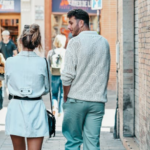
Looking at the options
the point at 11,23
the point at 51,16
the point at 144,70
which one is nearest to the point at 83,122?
the point at 144,70

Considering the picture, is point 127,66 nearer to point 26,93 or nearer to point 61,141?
point 61,141

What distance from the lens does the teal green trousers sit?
5.96 m

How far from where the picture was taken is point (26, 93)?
5.79 metres

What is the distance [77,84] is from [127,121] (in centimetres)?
325

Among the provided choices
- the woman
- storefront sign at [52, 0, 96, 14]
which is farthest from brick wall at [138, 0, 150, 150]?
storefront sign at [52, 0, 96, 14]

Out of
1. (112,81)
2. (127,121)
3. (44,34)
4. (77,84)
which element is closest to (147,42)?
(77,84)

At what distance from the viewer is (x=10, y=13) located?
21.5 m

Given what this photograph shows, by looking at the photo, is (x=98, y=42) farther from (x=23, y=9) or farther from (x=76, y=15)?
(x=23, y=9)

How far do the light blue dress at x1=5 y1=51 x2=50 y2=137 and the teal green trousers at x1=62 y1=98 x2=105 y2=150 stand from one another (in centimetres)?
29

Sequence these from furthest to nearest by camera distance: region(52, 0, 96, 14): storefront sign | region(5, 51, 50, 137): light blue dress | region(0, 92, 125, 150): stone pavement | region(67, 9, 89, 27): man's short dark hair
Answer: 1. region(52, 0, 96, 14): storefront sign
2. region(0, 92, 125, 150): stone pavement
3. region(67, 9, 89, 27): man's short dark hair
4. region(5, 51, 50, 137): light blue dress

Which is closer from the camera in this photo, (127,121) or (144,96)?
(144,96)

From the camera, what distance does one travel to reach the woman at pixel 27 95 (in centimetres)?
581

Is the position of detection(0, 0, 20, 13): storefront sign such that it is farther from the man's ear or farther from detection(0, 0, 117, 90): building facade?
the man's ear

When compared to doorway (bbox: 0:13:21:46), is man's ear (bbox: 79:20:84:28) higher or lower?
lower
